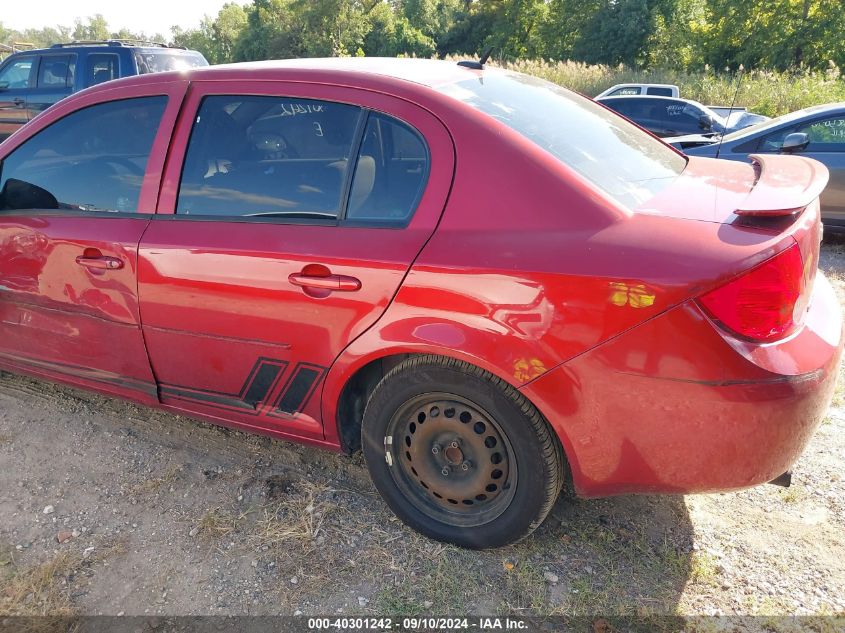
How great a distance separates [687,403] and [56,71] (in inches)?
433

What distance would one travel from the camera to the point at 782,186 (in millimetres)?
2225

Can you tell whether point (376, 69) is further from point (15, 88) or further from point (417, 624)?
point (15, 88)

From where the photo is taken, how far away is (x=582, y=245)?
1900 millimetres

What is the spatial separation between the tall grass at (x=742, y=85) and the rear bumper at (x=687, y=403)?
1791cm

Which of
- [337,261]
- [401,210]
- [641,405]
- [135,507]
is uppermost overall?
[401,210]

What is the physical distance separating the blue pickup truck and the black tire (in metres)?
8.65

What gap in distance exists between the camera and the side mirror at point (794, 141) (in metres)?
6.20

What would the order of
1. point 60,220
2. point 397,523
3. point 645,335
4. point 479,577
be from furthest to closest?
point 60,220, point 397,523, point 479,577, point 645,335

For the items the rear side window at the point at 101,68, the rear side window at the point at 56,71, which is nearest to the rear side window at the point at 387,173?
the rear side window at the point at 101,68

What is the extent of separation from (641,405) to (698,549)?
88 centimetres

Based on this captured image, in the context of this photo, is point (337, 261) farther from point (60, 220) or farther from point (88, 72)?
point (88, 72)

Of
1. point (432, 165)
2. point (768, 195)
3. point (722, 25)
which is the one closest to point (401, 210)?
point (432, 165)

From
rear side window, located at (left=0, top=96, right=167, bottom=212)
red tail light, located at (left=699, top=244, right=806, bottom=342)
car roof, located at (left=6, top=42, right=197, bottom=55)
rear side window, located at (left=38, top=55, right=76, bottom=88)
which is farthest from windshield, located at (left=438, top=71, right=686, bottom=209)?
rear side window, located at (left=38, top=55, right=76, bottom=88)

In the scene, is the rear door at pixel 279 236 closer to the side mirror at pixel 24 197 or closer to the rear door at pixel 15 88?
the side mirror at pixel 24 197
